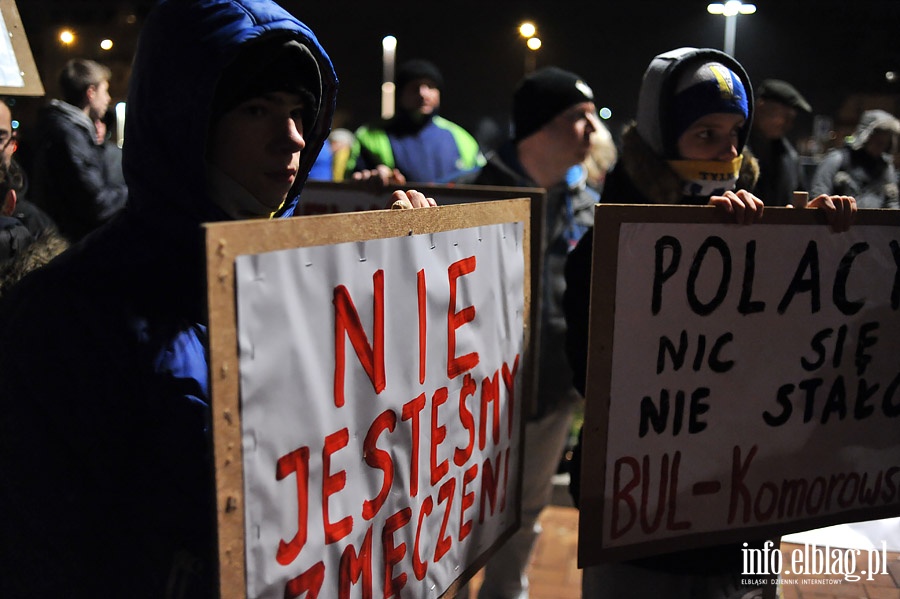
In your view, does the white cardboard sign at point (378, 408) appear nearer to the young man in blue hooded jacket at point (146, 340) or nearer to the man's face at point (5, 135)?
the young man in blue hooded jacket at point (146, 340)

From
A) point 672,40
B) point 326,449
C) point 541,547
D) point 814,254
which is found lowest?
point 541,547

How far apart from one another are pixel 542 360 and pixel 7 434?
84.4 inches

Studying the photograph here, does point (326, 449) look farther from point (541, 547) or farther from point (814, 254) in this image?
point (541, 547)

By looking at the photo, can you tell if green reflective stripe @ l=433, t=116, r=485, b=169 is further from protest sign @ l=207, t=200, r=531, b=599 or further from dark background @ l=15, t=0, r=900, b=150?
protest sign @ l=207, t=200, r=531, b=599

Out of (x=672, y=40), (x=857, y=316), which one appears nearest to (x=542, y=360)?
(x=857, y=316)

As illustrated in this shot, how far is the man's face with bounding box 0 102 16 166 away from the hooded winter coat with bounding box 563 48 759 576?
1508mm

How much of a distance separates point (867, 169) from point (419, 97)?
3581 mm

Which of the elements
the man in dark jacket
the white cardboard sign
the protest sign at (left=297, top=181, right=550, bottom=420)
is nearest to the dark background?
the man in dark jacket

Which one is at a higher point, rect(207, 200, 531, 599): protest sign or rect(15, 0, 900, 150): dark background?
rect(15, 0, 900, 150): dark background

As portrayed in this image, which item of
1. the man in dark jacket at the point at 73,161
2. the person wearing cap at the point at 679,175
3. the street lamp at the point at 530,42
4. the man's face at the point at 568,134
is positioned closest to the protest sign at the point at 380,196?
the man's face at the point at 568,134

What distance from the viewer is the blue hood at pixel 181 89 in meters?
1.28

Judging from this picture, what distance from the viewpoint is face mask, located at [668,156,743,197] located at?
2.09 m

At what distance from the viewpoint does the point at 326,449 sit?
3.84 feet

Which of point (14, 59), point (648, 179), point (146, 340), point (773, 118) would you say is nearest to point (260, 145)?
point (146, 340)
